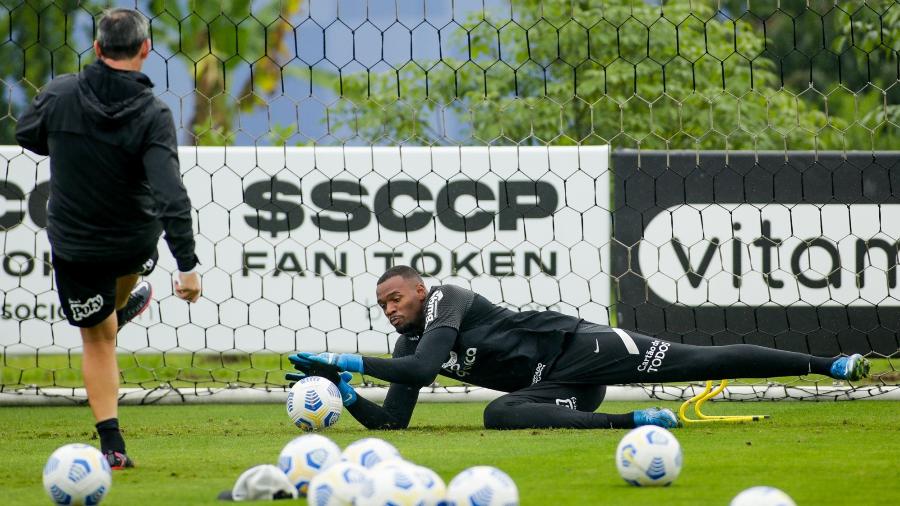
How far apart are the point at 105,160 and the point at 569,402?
2.71 m

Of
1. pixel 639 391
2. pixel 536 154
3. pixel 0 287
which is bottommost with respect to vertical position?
pixel 639 391

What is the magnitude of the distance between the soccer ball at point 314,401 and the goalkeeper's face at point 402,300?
1.49 feet

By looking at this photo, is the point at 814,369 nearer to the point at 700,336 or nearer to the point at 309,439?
the point at 700,336

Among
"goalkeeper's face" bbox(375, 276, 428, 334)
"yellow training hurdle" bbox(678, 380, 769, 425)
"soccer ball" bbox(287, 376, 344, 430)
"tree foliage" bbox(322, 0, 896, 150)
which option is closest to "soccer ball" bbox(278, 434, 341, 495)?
"soccer ball" bbox(287, 376, 344, 430)

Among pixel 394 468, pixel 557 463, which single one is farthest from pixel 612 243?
pixel 394 468

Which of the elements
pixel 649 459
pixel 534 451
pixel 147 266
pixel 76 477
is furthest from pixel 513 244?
pixel 76 477

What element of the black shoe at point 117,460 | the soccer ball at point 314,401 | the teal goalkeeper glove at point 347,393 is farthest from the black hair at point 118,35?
the teal goalkeeper glove at point 347,393

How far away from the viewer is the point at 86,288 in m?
5.24

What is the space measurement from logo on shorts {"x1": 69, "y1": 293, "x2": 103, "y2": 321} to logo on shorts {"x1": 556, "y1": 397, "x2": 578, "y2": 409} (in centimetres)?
243

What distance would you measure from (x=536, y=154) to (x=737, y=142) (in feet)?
14.3

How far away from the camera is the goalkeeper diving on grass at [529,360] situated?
636 centimetres

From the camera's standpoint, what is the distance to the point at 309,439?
177 inches

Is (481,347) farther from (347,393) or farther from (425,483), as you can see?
(425,483)

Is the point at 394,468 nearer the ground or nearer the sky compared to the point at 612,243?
nearer the ground
